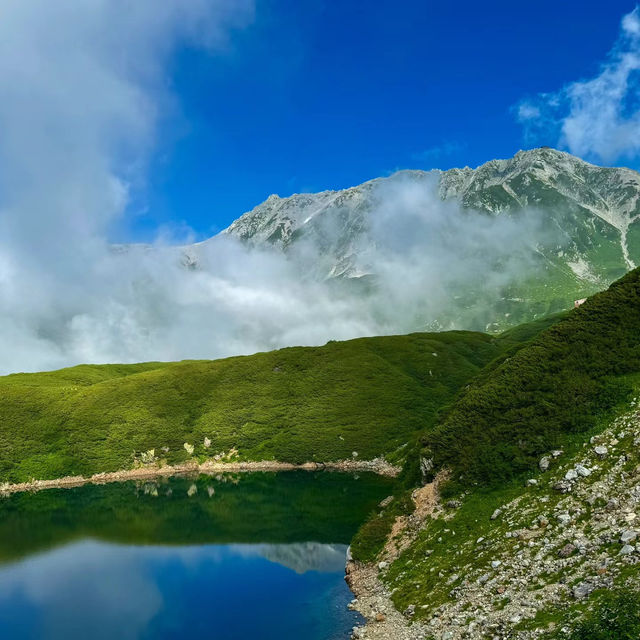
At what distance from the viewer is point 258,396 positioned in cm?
14350

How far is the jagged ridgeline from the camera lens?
3891 cm

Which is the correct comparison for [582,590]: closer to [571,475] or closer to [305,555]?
[571,475]

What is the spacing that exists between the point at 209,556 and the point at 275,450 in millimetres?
60387

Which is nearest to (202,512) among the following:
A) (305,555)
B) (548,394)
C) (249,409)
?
(305,555)

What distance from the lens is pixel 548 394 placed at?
4266cm

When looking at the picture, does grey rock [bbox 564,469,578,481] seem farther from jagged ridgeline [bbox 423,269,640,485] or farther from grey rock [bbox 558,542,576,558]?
grey rock [bbox 558,542,576,558]

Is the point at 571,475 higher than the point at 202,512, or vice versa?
the point at 571,475

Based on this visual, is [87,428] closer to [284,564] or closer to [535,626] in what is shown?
[284,564]

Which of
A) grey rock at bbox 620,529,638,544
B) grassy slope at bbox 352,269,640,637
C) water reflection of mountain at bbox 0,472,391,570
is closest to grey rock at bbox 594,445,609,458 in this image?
grassy slope at bbox 352,269,640,637

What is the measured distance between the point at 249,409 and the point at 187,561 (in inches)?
3037

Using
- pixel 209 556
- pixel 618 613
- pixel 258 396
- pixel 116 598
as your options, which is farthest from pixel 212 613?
pixel 258 396

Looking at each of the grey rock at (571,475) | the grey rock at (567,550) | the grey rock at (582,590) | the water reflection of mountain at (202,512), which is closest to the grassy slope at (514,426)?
the grey rock at (571,475)

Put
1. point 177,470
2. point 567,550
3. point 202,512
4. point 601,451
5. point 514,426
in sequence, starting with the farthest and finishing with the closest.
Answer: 1. point 177,470
2. point 202,512
3. point 514,426
4. point 601,451
5. point 567,550

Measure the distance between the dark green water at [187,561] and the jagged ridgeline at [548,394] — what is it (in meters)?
17.4
